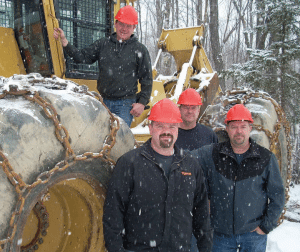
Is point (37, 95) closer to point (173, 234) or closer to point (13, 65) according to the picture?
point (173, 234)

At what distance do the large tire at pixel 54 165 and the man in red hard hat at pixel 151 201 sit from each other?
0.18 metres

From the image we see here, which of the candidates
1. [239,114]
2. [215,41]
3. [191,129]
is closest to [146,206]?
[239,114]

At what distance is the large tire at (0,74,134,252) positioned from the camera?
1.83 metres

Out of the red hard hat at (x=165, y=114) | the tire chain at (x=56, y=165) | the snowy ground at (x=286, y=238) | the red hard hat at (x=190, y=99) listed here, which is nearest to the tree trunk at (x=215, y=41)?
the snowy ground at (x=286, y=238)

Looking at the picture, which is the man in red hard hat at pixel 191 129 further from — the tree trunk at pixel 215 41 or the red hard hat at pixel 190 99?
the tree trunk at pixel 215 41

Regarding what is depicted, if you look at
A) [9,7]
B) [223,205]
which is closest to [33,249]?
[223,205]

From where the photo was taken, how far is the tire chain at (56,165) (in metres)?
1.79

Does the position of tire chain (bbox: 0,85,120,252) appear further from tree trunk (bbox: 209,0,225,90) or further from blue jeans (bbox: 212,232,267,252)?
tree trunk (bbox: 209,0,225,90)

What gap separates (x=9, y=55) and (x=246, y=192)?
2728 mm

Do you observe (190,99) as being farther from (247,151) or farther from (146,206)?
(146,206)

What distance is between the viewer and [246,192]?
9.97 ft

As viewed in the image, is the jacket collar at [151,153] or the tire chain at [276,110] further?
the tire chain at [276,110]

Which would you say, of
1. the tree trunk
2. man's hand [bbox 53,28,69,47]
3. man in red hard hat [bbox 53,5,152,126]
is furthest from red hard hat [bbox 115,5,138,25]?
the tree trunk

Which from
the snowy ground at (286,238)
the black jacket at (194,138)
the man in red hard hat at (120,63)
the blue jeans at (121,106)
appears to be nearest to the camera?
the man in red hard hat at (120,63)
